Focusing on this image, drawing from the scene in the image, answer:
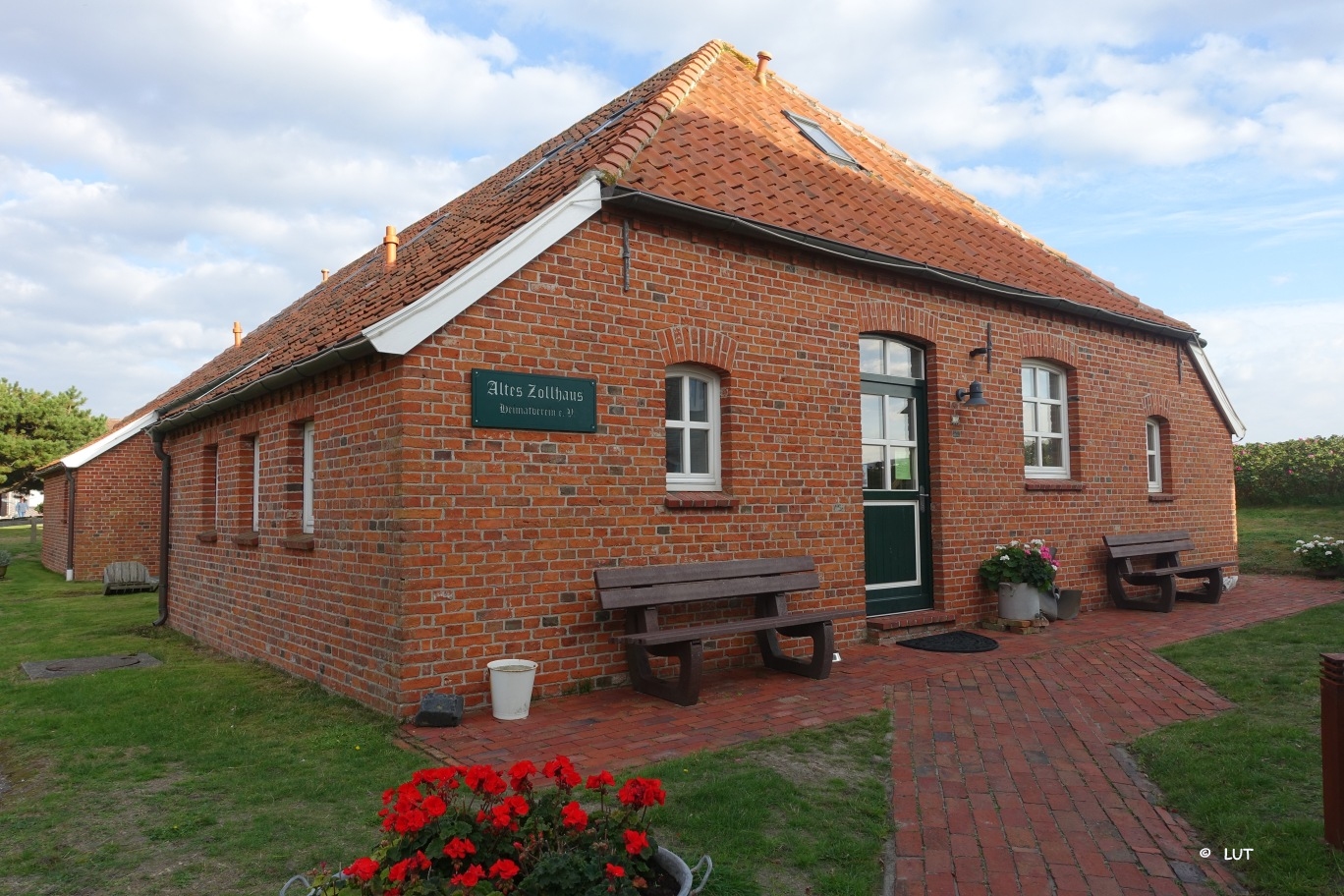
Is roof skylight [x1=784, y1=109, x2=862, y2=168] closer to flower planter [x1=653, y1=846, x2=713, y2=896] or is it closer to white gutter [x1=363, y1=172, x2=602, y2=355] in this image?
white gutter [x1=363, y1=172, x2=602, y2=355]

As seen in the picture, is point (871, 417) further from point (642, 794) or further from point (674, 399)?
point (642, 794)

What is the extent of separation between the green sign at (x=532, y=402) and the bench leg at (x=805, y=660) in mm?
2481

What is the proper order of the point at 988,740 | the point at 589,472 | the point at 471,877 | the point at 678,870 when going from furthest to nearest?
the point at 589,472, the point at 988,740, the point at 678,870, the point at 471,877

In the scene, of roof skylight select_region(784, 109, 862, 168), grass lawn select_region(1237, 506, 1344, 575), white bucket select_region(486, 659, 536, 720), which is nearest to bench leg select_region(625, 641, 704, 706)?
white bucket select_region(486, 659, 536, 720)

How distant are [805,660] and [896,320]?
12.5ft

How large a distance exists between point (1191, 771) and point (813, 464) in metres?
4.27

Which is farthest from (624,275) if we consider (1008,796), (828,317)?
(1008,796)

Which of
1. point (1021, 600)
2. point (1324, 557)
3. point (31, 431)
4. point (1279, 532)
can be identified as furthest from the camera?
point (31, 431)

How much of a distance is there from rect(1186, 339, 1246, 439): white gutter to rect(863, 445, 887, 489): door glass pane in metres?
6.88

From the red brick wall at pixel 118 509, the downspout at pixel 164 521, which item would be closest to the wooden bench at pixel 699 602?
the downspout at pixel 164 521

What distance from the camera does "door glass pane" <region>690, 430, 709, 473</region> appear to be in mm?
7855

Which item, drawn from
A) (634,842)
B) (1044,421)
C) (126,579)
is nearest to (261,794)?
(634,842)

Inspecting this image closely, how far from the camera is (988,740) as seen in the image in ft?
18.1

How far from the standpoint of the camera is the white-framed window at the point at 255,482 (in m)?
9.00
